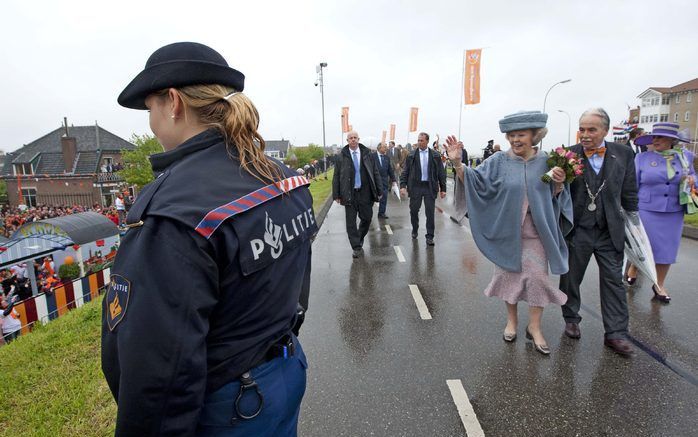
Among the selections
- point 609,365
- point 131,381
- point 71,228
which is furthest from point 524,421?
point 71,228

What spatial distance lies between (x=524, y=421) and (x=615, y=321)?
1.63 m

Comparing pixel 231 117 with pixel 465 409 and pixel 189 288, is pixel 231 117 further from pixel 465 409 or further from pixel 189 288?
pixel 465 409

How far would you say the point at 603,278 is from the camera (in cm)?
390

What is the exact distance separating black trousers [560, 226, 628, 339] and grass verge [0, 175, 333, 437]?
408cm

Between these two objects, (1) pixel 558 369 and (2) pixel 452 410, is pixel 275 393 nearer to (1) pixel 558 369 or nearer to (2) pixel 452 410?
(2) pixel 452 410

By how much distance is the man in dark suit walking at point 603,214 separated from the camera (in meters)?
3.81

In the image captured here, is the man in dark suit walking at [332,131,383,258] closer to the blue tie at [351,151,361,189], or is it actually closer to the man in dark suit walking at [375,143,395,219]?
the blue tie at [351,151,361,189]

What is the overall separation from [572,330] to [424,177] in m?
5.03

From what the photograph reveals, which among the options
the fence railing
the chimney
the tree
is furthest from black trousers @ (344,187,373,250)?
the chimney

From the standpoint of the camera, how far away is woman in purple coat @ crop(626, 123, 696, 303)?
4863 millimetres

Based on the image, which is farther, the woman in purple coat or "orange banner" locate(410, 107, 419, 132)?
"orange banner" locate(410, 107, 419, 132)

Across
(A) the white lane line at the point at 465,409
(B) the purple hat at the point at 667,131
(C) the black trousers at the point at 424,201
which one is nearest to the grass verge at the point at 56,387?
(A) the white lane line at the point at 465,409

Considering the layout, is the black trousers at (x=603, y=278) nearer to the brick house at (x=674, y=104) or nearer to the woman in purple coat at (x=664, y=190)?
the woman in purple coat at (x=664, y=190)

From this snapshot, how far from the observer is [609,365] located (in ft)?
11.4
